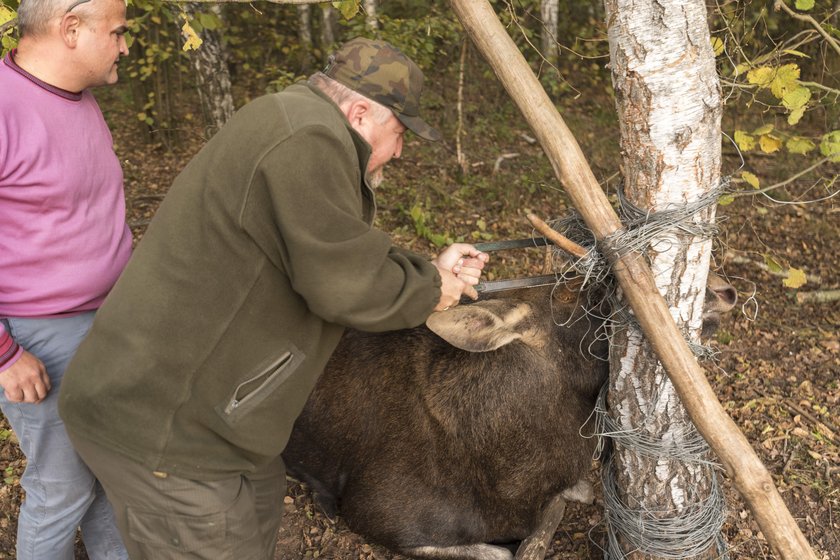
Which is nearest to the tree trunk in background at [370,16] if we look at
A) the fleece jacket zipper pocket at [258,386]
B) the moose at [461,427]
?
the moose at [461,427]

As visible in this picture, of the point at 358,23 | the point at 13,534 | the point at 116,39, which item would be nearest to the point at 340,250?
the point at 116,39

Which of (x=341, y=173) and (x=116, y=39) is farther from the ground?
(x=116, y=39)

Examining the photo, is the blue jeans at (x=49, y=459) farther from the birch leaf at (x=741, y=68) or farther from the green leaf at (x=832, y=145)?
the green leaf at (x=832, y=145)

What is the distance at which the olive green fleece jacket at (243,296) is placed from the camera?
2520mm

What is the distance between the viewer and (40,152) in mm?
3076

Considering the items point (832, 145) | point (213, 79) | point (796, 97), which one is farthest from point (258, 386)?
point (213, 79)

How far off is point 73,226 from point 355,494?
2.34 m

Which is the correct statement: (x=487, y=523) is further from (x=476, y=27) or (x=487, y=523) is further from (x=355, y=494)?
(x=476, y=27)

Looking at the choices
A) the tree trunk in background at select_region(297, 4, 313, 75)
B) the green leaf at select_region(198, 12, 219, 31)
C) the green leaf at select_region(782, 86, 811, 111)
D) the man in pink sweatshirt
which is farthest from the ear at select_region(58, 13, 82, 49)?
the tree trunk in background at select_region(297, 4, 313, 75)

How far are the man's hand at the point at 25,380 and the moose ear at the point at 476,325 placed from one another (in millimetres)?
1692

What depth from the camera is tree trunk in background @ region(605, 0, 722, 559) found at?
2.98 metres

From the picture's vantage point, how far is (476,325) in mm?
3650

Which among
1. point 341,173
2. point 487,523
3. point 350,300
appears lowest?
point 487,523

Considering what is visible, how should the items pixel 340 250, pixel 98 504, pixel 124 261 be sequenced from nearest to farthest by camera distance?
1. pixel 340 250
2. pixel 124 261
3. pixel 98 504
